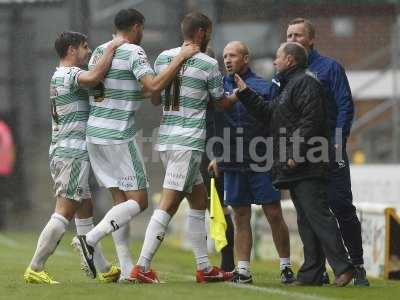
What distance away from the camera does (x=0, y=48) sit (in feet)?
80.9

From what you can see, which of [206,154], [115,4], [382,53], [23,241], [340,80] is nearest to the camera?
[340,80]

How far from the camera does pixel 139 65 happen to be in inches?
416

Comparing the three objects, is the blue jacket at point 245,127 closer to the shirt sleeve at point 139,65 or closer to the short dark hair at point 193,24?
the short dark hair at point 193,24

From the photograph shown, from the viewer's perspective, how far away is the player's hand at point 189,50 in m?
10.6

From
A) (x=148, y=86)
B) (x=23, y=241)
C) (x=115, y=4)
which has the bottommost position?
(x=23, y=241)

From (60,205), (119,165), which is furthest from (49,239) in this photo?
(119,165)

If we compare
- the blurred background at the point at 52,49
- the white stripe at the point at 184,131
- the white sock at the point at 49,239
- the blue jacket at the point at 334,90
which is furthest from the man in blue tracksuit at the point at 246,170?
the blurred background at the point at 52,49

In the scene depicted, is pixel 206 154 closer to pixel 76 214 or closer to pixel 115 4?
pixel 76 214

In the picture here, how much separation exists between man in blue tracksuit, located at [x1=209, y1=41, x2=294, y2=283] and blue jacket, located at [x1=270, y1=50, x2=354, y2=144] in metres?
0.38

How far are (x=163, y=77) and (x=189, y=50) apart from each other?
1.08 feet

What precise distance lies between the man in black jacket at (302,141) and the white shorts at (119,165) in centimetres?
100

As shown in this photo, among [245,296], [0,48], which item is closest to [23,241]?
[0,48]

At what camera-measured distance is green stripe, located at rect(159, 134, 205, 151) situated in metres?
10.7

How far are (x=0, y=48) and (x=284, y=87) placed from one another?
14.6 m
